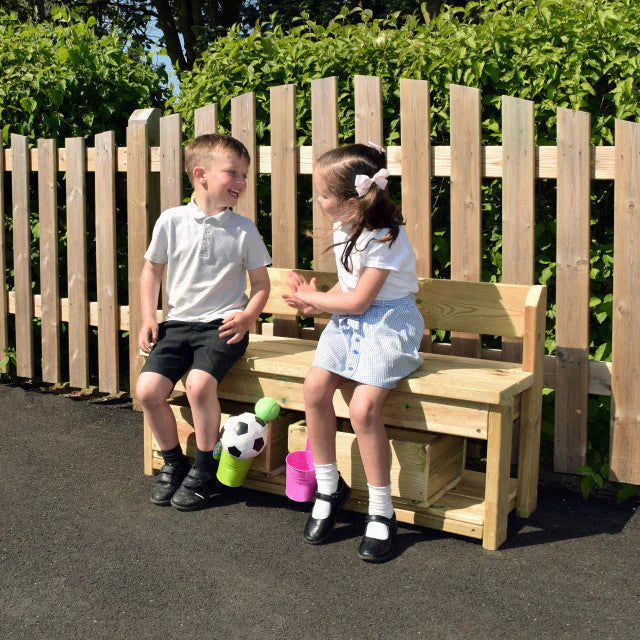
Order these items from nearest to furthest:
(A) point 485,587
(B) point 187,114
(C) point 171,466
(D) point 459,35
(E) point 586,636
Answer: (E) point 586,636
(A) point 485,587
(C) point 171,466
(D) point 459,35
(B) point 187,114

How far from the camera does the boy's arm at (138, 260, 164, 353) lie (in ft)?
13.3

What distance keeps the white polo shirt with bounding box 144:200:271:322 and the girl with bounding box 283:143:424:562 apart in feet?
1.99

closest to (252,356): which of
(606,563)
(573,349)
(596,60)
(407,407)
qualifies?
(407,407)

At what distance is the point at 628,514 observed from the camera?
3.69 metres

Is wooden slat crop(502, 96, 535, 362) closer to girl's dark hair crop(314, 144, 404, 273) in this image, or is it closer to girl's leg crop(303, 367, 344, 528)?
girl's dark hair crop(314, 144, 404, 273)

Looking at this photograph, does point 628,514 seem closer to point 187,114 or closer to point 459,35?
point 459,35

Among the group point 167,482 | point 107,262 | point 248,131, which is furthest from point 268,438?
point 107,262

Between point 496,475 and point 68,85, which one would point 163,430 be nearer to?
point 496,475

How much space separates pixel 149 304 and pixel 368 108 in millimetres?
1473

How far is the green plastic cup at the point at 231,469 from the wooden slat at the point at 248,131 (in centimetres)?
147

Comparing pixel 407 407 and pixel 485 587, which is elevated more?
pixel 407 407

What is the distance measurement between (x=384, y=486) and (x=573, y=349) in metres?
1.23

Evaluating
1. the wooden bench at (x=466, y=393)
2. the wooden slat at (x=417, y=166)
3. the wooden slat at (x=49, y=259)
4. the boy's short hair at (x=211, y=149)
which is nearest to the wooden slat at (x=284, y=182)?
the wooden bench at (x=466, y=393)

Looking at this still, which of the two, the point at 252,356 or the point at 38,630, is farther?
the point at 252,356
